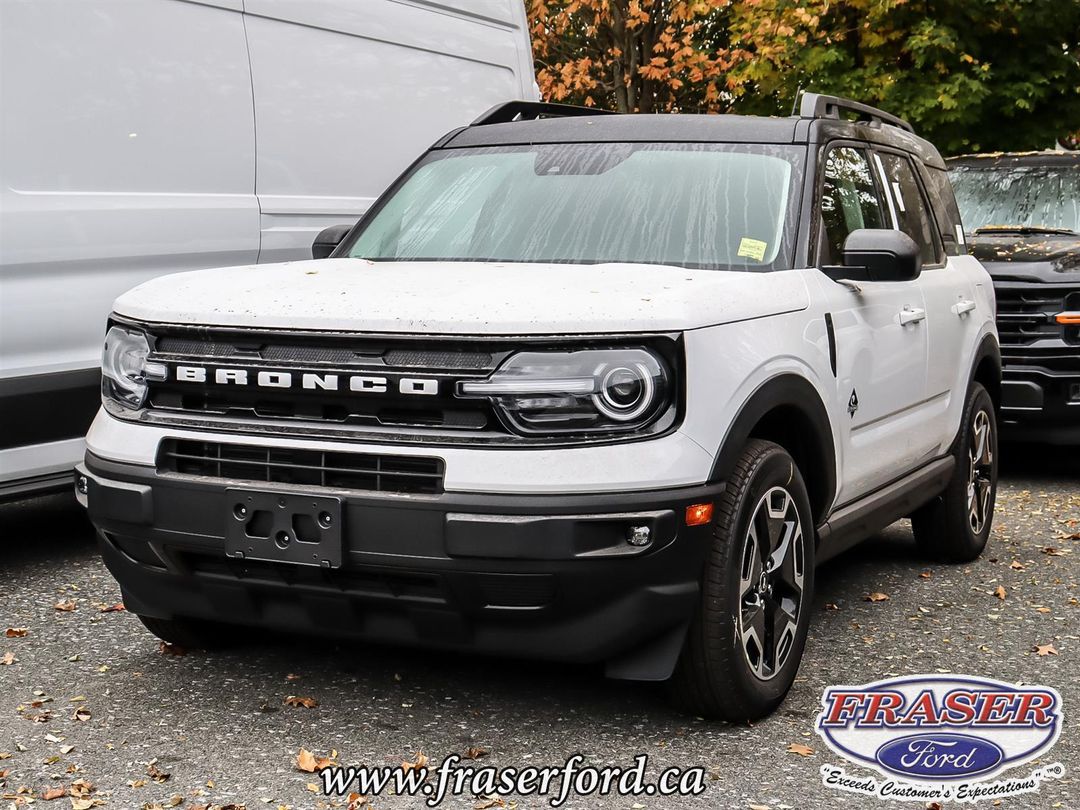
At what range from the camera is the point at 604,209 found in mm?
4918

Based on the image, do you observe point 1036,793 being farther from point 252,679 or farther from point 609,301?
point 252,679

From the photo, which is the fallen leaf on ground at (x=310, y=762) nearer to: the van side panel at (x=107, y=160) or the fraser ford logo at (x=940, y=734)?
the fraser ford logo at (x=940, y=734)

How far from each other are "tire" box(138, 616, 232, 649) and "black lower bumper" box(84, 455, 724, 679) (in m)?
0.64

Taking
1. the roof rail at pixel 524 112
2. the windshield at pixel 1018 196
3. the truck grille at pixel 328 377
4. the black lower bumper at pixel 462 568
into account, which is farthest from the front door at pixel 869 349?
the windshield at pixel 1018 196

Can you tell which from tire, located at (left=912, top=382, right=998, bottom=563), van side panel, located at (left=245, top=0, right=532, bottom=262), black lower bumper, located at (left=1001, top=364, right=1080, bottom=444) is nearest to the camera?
tire, located at (left=912, top=382, right=998, bottom=563)

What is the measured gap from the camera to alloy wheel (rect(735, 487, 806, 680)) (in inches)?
162

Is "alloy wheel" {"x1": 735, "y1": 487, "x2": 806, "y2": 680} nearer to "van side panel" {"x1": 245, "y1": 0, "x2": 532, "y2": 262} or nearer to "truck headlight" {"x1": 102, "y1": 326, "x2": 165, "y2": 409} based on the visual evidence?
"truck headlight" {"x1": 102, "y1": 326, "x2": 165, "y2": 409}

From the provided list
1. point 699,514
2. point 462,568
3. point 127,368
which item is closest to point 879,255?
point 699,514

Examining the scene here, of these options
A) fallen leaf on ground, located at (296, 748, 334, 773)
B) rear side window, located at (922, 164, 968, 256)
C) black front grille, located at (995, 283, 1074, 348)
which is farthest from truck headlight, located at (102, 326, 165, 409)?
black front grille, located at (995, 283, 1074, 348)

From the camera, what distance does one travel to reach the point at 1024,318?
28.9ft

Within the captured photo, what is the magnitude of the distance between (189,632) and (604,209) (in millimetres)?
1928

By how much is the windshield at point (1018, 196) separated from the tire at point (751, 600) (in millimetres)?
6224

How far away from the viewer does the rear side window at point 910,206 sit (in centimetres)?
591

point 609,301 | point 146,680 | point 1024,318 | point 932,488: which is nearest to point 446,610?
point 609,301
